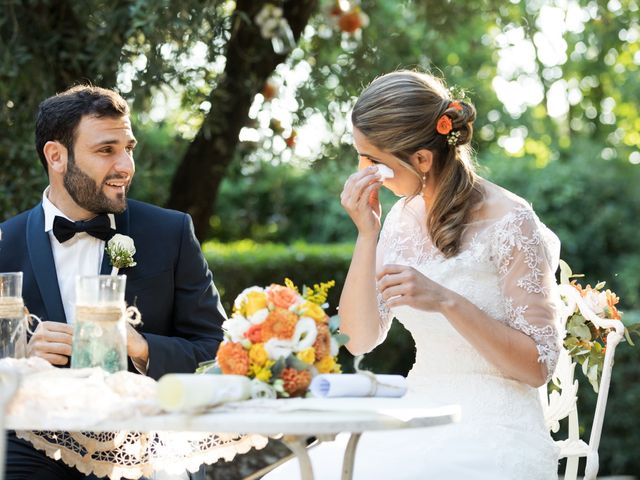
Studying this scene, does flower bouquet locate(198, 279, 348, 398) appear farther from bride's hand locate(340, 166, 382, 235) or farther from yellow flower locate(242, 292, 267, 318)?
bride's hand locate(340, 166, 382, 235)

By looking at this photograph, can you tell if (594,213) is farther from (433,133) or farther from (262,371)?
(262,371)

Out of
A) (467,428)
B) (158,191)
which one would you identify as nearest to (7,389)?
(467,428)

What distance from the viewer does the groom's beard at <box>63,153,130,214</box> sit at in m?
3.55

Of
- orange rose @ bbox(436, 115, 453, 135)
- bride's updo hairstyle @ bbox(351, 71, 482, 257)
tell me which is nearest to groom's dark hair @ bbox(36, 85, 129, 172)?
bride's updo hairstyle @ bbox(351, 71, 482, 257)

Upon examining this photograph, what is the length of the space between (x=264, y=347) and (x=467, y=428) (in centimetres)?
94

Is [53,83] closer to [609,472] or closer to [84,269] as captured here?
[84,269]

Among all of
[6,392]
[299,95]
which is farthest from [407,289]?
[299,95]

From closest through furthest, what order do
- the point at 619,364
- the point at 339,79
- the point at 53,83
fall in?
the point at 53,83
the point at 339,79
the point at 619,364

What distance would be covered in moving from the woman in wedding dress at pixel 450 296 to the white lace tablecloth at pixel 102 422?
26 cm

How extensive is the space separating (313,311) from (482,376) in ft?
3.12

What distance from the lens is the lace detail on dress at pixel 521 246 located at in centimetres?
321

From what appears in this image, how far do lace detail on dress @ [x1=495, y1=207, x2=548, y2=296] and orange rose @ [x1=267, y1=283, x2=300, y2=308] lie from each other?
931 millimetres

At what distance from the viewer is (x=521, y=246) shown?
3.26 meters

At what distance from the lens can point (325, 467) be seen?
122 inches
